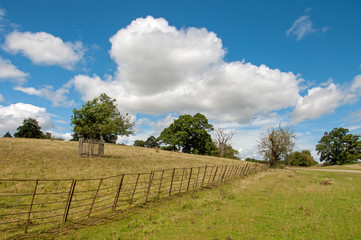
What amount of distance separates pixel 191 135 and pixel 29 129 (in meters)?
61.4

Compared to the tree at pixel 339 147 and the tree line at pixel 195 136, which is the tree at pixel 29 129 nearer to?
the tree line at pixel 195 136

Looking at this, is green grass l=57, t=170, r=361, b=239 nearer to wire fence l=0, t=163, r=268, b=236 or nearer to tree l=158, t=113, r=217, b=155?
wire fence l=0, t=163, r=268, b=236

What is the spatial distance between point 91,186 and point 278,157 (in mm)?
48953

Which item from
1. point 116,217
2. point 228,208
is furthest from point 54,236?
point 228,208

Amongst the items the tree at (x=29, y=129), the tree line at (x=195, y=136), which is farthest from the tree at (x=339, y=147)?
the tree at (x=29, y=129)

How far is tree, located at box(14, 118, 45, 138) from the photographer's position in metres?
79.7

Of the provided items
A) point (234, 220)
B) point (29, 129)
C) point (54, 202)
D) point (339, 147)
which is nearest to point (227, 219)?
point (234, 220)

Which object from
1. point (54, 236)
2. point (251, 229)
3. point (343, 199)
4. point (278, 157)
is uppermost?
point (278, 157)

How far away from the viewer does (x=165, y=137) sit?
2955 inches

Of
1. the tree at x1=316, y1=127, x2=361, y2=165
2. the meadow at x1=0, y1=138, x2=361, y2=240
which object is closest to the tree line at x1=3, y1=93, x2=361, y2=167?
the tree at x1=316, y1=127, x2=361, y2=165

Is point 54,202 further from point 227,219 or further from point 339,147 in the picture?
point 339,147

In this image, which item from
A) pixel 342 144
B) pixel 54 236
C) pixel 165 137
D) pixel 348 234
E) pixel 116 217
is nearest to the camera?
pixel 54 236

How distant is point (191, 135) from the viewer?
75.7m

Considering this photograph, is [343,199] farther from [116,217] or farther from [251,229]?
[116,217]
